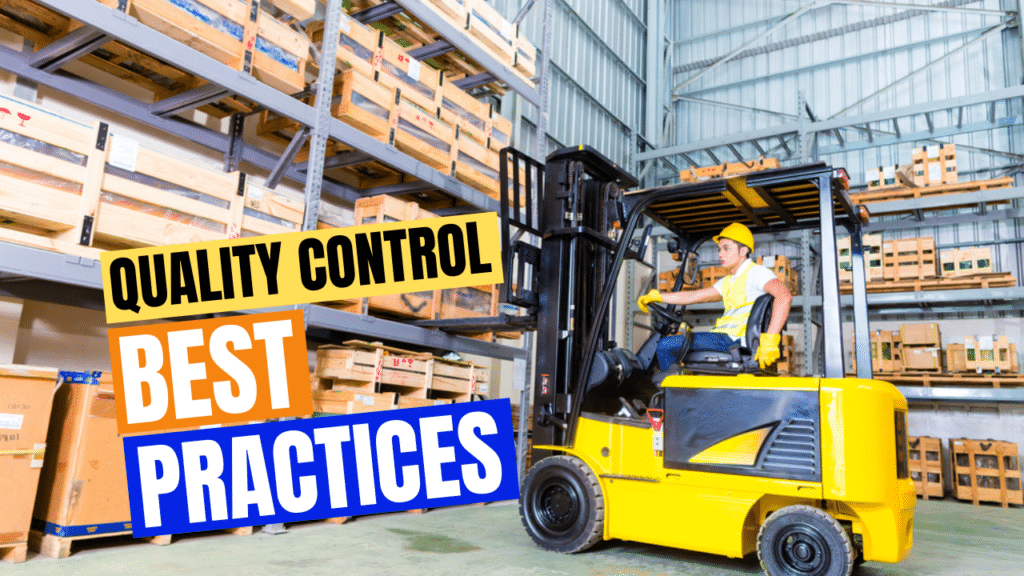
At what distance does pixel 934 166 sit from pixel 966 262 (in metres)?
1.60

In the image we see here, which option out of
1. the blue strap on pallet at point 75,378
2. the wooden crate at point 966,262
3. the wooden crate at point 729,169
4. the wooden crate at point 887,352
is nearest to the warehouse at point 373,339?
the blue strap on pallet at point 75,378

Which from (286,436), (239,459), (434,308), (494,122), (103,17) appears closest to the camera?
(103,17)

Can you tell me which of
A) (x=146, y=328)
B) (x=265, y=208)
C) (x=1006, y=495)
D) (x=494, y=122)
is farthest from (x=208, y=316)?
(x=1006, y=495)

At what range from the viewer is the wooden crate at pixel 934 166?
10.8 meters

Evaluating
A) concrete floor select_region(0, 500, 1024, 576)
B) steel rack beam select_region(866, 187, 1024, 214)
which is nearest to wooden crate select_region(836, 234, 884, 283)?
steel rack beam select_region(866, 187, 1024, 214)

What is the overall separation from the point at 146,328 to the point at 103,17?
73.0 inches

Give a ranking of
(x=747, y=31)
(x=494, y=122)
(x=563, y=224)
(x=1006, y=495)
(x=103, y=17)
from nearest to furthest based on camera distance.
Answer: (x=103, y=17)
(x=563, y=224)
(x=494, y=122)
(x=1006, y=495)
(x=747, y=31)

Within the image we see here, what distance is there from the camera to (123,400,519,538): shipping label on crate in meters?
4.03

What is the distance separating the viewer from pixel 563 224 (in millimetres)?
4895

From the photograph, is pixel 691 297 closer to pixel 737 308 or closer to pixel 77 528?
pixel 737 308

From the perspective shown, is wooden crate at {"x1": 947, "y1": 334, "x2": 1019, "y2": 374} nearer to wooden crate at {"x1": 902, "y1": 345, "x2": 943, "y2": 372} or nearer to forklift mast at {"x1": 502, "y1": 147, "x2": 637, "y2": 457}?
wooden crate at {"x1": 902, "y1": 345, "x2": 943, "y2": 372}

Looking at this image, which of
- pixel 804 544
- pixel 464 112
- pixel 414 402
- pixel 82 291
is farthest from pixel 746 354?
pixel 82 291

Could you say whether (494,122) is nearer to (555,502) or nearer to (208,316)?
(208,316)

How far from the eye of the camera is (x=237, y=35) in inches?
183
